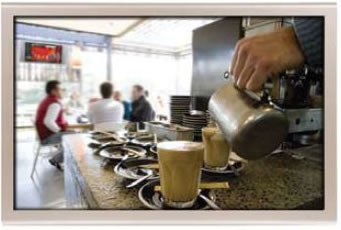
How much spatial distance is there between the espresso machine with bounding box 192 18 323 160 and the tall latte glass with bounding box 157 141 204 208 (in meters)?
0.10

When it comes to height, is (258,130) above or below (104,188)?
above

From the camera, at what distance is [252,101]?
2.60ft

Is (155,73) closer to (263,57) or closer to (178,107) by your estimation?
(178,107)

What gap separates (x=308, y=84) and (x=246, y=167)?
0.99 ft

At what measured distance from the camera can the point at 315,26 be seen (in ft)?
3.12

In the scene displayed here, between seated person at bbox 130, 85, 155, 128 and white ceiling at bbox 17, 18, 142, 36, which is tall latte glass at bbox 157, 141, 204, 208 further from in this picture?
white ceiling at bbox 17, 18, 142, 36

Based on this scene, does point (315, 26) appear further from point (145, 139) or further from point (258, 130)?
point (145, 139)

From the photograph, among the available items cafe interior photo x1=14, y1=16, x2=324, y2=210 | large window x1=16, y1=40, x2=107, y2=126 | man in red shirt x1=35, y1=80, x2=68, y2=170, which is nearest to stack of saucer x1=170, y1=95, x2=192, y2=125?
cafe interior photo x1=14, y1=16, x2=324, y2=210

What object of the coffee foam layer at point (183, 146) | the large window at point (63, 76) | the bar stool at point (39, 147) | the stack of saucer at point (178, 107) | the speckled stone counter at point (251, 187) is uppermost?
the large window at point (63, 76)

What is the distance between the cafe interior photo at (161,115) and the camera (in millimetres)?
822

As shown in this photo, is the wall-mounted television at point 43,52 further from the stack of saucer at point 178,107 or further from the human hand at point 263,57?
the human hand at point 263,57

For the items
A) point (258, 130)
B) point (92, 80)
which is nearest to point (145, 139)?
point (92, 80)

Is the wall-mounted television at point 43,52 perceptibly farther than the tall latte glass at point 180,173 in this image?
Yes

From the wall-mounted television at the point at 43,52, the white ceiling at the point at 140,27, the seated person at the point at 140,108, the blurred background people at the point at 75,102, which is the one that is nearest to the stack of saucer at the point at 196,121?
the seated person at the point at 140,108
